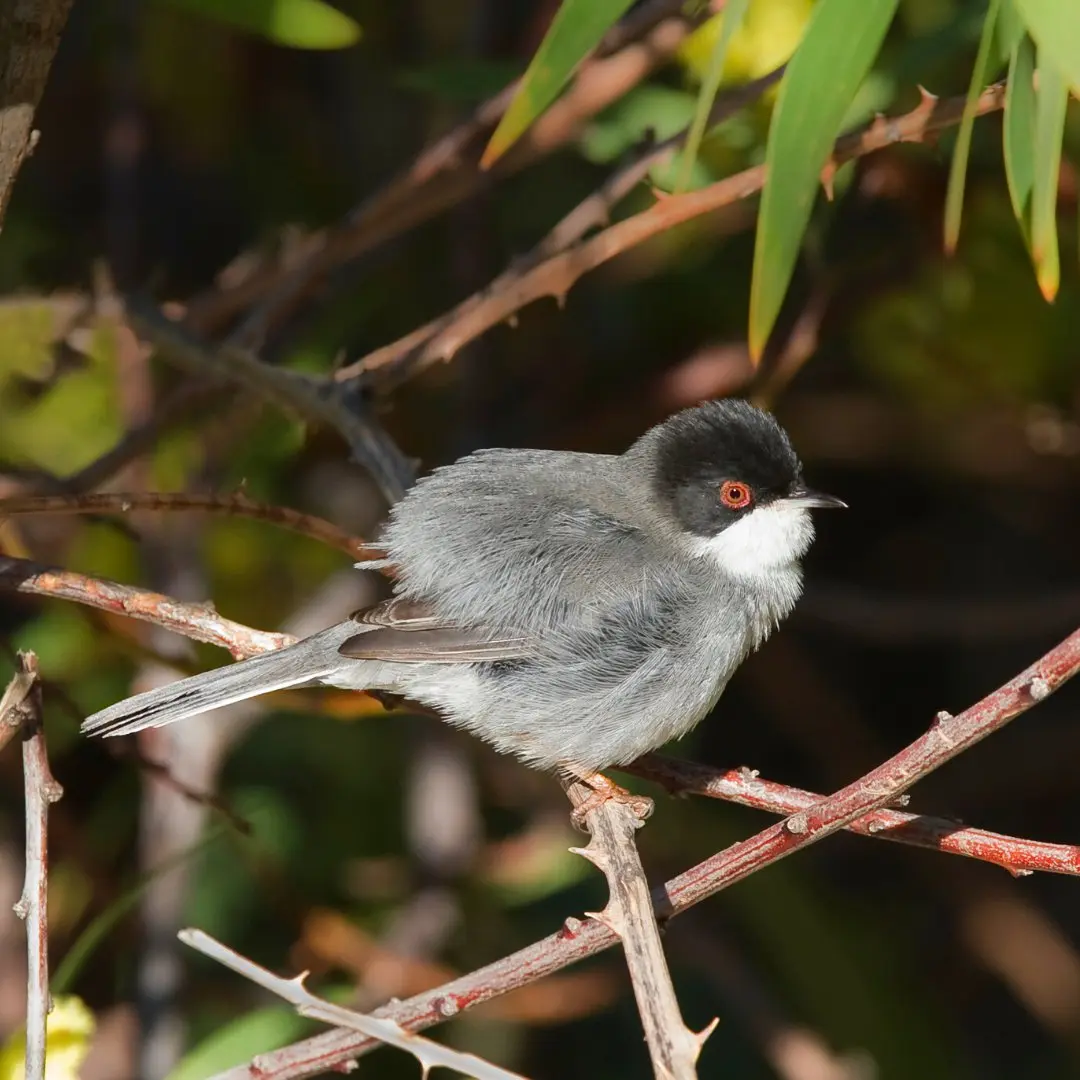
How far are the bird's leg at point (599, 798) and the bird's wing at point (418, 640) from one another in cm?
35

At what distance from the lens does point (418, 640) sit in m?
3.06

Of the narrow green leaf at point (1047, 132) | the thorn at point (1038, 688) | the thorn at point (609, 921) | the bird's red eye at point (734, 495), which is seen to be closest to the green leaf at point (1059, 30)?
the narrow green leaf at point (1047, 132)

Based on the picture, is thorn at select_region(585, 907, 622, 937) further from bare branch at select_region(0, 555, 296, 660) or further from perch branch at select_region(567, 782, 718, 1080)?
bare branch at select_region(0, 555, 296, 660)

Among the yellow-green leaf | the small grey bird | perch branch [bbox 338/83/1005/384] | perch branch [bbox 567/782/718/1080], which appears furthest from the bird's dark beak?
the yellow-green leaf

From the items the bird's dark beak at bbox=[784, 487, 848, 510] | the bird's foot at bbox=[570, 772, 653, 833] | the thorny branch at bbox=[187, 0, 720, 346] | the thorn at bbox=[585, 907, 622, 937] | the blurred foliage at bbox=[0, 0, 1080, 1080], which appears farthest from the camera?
the blurred foliage at bbox=[0, 0, 1080, 1080]

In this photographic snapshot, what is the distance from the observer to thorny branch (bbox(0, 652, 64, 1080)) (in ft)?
6.66

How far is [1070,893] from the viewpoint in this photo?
5.81 m

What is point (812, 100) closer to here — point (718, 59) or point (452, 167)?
point (718, 59)

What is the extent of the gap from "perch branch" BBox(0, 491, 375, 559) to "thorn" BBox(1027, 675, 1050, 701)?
1.45 metres

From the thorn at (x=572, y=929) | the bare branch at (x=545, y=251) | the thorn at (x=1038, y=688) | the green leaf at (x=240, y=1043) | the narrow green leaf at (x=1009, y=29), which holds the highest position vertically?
the bare branch at (x=545, y=251)

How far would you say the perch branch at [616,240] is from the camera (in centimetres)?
304

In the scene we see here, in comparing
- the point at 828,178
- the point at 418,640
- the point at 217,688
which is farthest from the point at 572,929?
the point at 828,178

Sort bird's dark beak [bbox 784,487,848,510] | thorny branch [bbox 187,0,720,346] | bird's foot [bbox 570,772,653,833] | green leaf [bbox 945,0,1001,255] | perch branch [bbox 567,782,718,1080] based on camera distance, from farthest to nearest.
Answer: thorny branch [bbox 187,0,720,346] < bird's dark beak [bbox 784,487,848,510] < bird's foot [bbox 570,772,653,833] < green leaf [bbox 945,0,1001,255] < perch branch [bbox 567,782,718,1080]

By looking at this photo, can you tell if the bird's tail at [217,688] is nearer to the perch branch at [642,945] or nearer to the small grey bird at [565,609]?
the small grey bird at [565,609]
